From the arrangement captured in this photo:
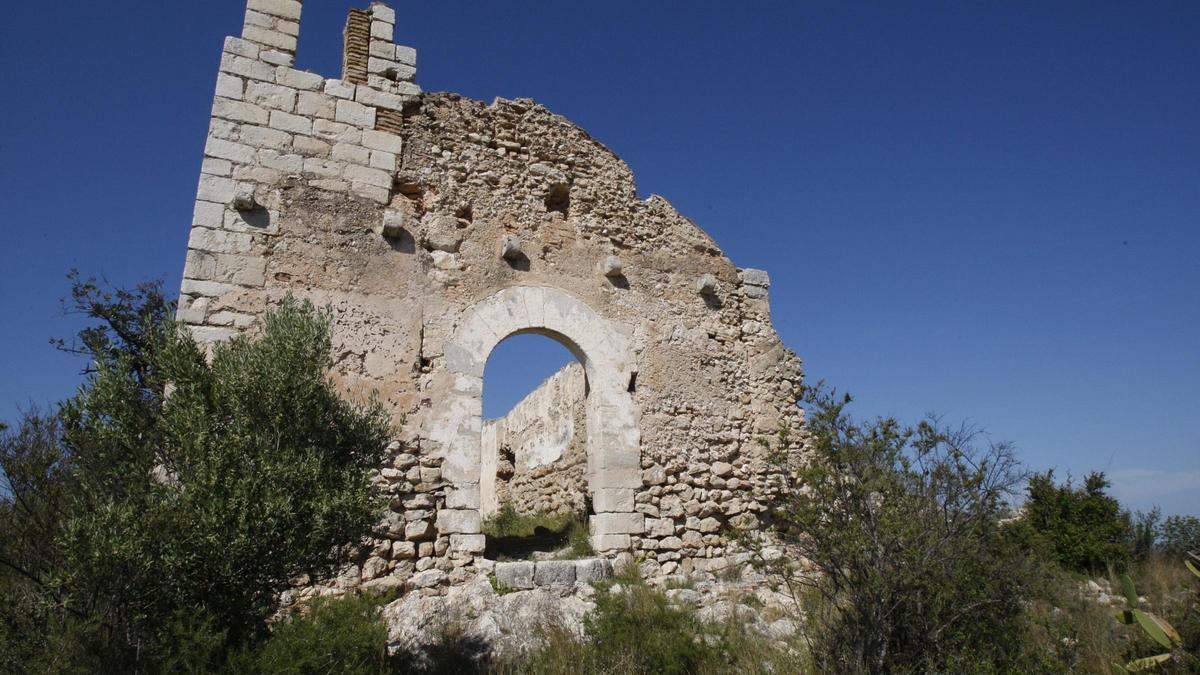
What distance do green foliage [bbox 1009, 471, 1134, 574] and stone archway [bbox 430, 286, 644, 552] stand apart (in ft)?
20.7

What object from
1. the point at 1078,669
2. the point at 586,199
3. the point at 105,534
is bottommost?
the point at 1078,669

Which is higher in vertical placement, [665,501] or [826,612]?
[665,501]

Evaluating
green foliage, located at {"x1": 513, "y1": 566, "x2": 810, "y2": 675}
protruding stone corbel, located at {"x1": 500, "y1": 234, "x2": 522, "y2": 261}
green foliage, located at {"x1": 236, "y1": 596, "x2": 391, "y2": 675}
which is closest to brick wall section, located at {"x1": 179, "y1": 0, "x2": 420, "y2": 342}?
protruding stone corbel, located at {"x1": 500, "y1": 234, "x2": 522, "y2": 261}

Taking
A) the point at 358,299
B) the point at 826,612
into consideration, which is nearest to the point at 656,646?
the point at 826,612

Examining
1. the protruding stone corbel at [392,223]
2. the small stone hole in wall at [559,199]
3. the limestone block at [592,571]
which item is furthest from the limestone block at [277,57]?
the limestone block at [592,571]

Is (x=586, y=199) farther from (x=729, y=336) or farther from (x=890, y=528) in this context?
(x=890, y=528)

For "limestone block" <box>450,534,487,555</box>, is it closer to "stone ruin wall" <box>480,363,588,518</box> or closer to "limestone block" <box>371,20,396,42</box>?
"stone ruin wall" <box>480,363,588,518</box>

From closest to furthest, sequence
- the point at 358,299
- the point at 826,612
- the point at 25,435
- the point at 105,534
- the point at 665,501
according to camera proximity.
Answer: the point at 105,534 → the point at 25,435 → the point at 826,612 → the point at 358,299 → the point at 665,501

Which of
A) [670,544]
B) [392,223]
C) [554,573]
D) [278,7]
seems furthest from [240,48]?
[670,544]

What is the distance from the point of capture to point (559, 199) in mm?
9016

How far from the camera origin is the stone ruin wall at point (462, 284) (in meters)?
7.00

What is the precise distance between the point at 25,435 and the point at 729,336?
6.99m

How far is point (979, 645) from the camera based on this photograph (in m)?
5.59

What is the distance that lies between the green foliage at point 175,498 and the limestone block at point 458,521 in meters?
1.77
